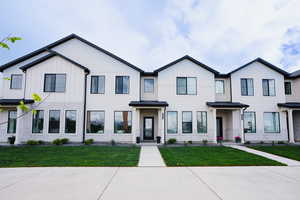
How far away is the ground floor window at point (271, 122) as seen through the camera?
16094 millimetres

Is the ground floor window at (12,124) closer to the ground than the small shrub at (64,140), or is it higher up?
higher up

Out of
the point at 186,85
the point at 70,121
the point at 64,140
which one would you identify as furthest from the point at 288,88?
the point at 64,140

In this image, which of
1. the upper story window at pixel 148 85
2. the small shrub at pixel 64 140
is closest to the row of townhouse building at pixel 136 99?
the upper story window at pixel 148 85

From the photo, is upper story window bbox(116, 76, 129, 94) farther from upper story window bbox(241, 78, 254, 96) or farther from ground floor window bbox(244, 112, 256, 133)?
ground floor window bbox(244, 112, 256, 133)

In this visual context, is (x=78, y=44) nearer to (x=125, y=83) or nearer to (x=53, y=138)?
(x=125, y=83)

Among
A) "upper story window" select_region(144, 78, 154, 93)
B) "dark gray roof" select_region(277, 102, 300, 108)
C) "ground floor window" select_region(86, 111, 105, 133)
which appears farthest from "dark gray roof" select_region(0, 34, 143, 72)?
"dark gray roof" select_region(277, 102, 300, 108)

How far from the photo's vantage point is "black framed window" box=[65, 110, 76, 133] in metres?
14.6

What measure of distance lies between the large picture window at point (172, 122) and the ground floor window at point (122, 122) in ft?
10.9

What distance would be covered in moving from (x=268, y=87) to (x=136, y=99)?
1243cm

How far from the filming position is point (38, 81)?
14.8 m
